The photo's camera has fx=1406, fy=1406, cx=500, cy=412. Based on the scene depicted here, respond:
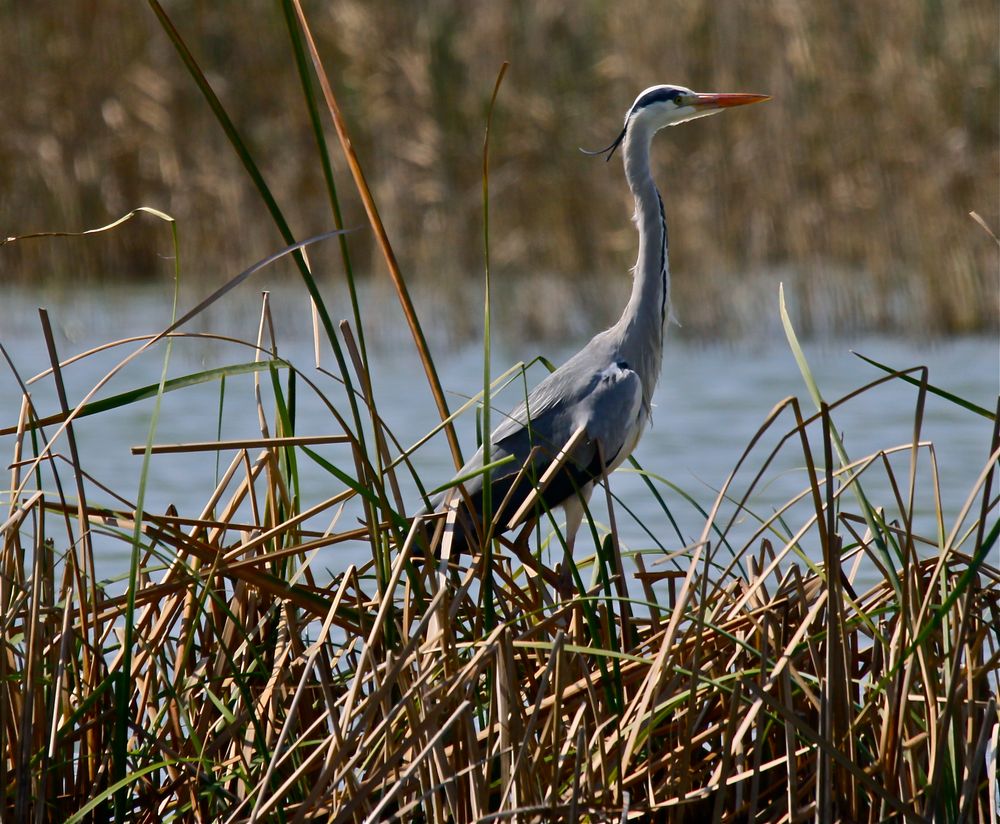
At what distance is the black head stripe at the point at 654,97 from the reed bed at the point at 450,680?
1237 millimetres

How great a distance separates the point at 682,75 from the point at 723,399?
171cm

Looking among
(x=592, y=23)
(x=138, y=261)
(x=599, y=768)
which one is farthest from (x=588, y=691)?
(x=138, y=261)

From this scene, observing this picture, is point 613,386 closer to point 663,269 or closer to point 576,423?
point 576,423

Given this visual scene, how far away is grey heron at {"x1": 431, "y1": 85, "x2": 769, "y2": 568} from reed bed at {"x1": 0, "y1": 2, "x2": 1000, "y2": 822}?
0.74 metres

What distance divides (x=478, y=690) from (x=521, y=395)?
11.2 ft

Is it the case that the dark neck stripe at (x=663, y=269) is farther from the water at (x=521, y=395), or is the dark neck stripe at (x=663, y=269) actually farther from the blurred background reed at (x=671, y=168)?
the blurred background reed at (x=671, y=168)

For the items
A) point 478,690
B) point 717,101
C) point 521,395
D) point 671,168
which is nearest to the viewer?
point 478,690

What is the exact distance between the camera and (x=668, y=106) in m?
3.00

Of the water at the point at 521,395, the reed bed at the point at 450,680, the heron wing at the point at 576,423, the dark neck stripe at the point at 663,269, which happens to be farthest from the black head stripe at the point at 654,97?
the water at the point at 521,395

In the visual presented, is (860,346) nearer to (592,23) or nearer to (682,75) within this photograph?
(682,75)

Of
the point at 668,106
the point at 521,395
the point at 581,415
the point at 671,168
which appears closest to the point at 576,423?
the point at 581,415

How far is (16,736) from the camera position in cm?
178

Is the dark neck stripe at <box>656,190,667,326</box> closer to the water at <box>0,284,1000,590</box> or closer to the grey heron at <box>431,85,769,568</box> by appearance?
the grey heron at <box>431,85,769,568</box>

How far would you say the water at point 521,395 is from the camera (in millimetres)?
4906
